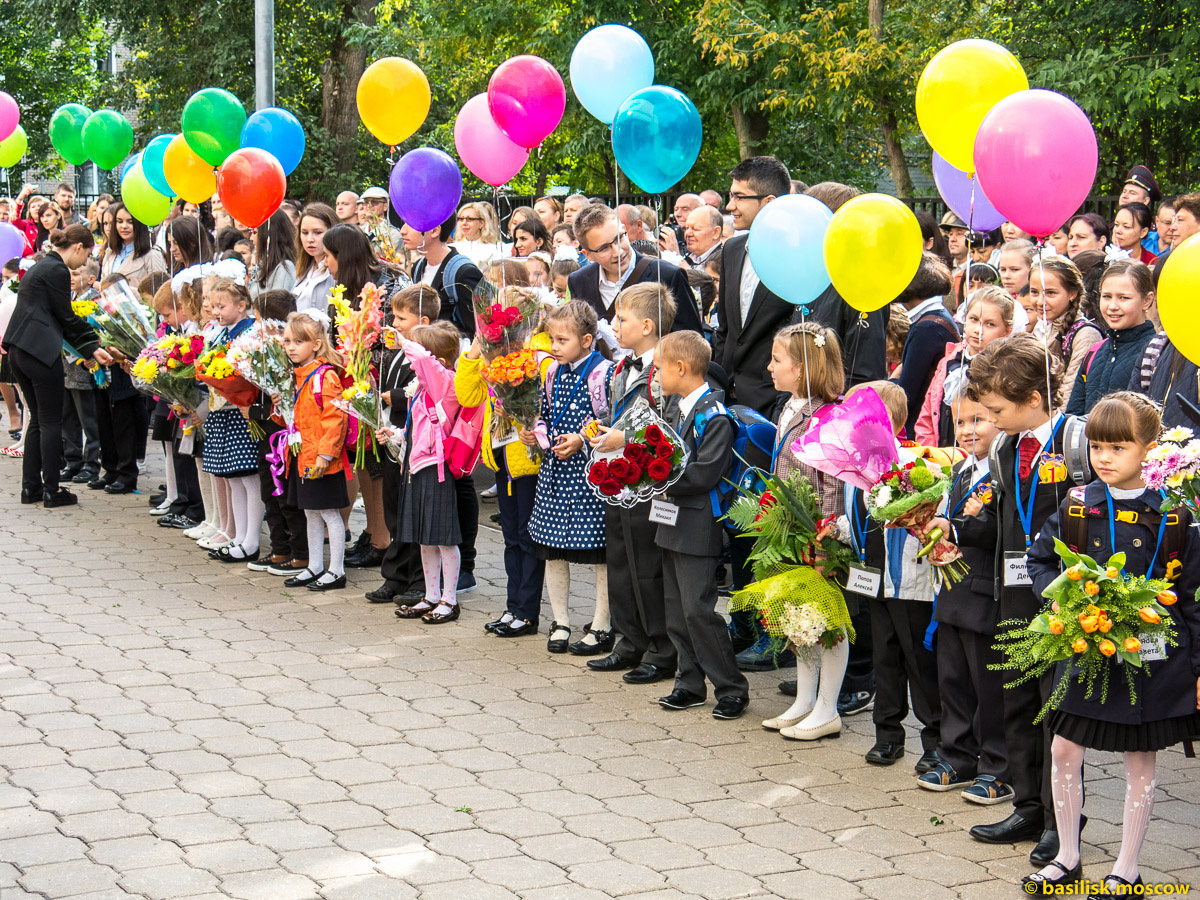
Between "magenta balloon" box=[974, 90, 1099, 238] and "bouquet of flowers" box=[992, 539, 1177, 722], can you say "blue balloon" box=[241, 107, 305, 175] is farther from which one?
"bouquet of flowers" box=[992, 539, 1177, 722]

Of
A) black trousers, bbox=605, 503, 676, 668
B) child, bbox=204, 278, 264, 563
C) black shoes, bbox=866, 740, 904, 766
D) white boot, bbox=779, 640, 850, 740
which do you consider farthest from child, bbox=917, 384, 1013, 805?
child, bbox=204, 278, 264, 563

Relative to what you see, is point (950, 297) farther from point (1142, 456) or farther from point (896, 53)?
point (896, 53)

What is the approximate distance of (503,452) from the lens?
7254 mm

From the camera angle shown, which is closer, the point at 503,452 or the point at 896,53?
the point at 503,452

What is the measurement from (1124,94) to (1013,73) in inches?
339

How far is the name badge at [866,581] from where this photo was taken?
520 centimetres

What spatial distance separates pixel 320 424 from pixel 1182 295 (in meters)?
5.08

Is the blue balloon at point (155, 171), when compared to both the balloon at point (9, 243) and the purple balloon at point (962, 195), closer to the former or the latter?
the balloon at point (9, 243)

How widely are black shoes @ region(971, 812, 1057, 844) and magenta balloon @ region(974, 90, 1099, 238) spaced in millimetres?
2173

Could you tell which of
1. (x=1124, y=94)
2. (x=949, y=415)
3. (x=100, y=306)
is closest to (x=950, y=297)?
(x=949, y=415)

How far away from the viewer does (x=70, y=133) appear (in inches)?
482

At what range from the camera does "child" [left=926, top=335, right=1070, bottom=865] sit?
449 cm

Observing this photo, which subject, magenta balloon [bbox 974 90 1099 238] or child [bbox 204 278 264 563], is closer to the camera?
magenta balloon [bbox 974 90 1099 238]

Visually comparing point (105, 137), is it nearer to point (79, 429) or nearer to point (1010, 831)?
point (79, 429)
